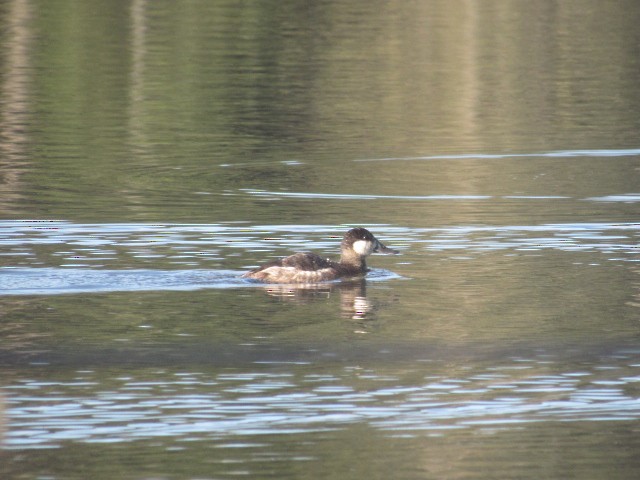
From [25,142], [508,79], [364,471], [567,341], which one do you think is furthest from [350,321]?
[508,79]

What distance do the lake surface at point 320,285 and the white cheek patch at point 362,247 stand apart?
297 millimetres

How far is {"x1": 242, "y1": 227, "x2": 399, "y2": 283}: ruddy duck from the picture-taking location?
16.3 meters

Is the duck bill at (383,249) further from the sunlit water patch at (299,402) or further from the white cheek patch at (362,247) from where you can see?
the sunlit water patch at (299,402)

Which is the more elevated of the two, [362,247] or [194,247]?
[362,247]

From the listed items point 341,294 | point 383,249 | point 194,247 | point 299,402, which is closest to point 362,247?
point 383,249

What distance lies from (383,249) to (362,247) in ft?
1.48

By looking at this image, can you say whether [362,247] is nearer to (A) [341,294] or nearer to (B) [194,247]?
(A) [341,294]

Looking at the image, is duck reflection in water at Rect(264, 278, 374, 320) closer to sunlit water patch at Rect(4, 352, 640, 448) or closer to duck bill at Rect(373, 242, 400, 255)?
duck bill at Rect(373, 242, 400, 255)

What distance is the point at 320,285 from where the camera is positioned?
17.0 metres

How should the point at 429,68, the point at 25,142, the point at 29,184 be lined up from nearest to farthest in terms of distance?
the point at 29,184
the point at 25,142
the point at 429,68

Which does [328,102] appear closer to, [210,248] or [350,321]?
[210,248]

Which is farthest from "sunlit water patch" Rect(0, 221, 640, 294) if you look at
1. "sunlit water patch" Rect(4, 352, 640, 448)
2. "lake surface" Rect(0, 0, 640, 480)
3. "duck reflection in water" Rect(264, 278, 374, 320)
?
"sunlit water patch" Rect(4, 352, 640, 448)

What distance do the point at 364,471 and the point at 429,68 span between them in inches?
1288

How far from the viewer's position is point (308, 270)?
16.6m
